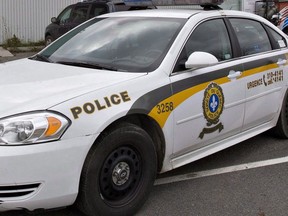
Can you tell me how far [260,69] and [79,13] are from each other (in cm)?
895

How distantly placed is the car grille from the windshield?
1295 mm

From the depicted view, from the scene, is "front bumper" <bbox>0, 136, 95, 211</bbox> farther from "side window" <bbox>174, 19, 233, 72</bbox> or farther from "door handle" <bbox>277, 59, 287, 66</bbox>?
"door handle" <bbox>277, 59, 287, 66</bbox>

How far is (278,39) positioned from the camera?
5188 millimetres

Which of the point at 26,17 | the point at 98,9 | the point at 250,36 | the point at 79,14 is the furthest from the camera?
the point at 26,17

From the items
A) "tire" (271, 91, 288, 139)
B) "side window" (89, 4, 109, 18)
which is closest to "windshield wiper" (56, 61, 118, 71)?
"tire" (271, 91, 288, 139)

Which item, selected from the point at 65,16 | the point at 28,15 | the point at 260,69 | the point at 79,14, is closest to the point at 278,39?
the point at 260,69

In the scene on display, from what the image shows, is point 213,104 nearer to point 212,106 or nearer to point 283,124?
point 212,106

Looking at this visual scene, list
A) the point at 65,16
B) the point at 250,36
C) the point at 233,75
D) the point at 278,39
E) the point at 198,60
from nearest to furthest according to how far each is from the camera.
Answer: the point at 198,60 → the point at 233,75 → the point at 250,36 → the point at 278,39 → the point at 65,16

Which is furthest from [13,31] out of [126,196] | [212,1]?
[126,196]

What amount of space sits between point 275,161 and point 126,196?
2051mm

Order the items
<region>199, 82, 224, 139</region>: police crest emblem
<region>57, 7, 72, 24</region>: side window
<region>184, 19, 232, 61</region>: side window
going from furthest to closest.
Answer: <region>57, 7, 72, 24</region>: side window < <region>184, 19, 232, 61</region>: side window < <region>199, 82, 224, 139</region>: police crest emblem

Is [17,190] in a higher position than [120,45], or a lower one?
lower

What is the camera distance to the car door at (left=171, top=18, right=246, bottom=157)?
3.72 m

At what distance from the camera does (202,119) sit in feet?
12.8
